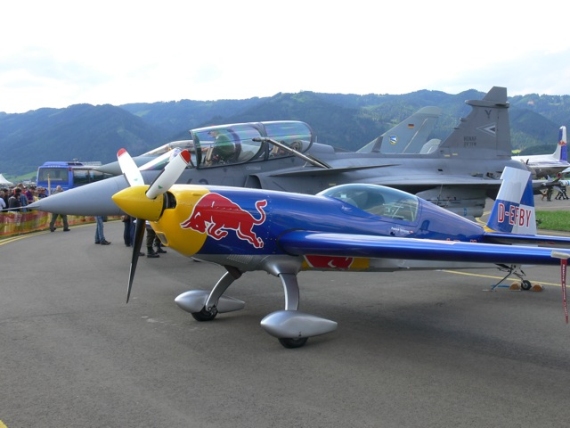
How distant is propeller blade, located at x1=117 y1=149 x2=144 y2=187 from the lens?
6916 mm

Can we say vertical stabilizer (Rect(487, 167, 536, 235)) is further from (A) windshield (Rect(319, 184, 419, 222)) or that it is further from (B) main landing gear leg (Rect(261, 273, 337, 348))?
(B) main landing gear leg (Rect(261, 273, 337, 348))

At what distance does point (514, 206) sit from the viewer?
912 centimetres

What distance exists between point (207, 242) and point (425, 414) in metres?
3.15

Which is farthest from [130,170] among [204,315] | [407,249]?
[407,249]

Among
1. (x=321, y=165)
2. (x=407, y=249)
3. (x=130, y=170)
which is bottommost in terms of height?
(x=407, y=249)

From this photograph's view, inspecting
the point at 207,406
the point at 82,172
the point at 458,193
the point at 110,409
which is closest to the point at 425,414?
the point at 207,406

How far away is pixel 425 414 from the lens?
430 centimetres

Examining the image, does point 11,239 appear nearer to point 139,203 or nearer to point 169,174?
point 139,203

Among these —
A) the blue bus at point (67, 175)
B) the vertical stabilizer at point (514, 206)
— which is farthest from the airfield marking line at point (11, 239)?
the blue bus at point (67, 175)

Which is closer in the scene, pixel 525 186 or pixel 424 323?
pixel 424 323

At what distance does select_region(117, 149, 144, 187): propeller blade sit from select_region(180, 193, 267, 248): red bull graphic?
899mm

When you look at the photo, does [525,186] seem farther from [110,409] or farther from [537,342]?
[110,409]

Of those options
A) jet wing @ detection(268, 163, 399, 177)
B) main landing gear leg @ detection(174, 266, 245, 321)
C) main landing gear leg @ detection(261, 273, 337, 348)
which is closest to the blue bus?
jet wing @ detection(268, 163, 399, 177)

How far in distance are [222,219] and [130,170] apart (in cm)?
159
